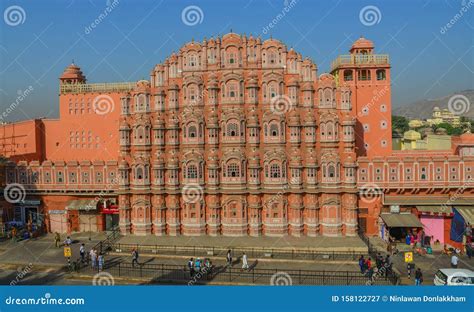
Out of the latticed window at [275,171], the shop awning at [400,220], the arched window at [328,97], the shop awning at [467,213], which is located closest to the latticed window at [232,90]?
the latticed window at [275,171]

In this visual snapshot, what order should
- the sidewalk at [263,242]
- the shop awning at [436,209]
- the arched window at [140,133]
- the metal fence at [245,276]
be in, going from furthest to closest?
the arched window at [140,133]
the shop awning at [436,209]
the sidewalk at [263,242]
the metal fence at [245,276]

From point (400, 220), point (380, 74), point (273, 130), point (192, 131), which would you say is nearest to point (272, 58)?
point (273, 130)

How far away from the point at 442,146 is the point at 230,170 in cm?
3134

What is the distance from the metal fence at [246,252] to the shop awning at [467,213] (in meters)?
9.38

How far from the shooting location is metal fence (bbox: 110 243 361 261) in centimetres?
3169

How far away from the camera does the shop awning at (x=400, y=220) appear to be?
34.4 meters

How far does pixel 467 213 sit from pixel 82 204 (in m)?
33.6

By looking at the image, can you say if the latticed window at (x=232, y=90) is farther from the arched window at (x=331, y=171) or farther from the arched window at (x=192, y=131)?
the arched window at (x=331, y=171)

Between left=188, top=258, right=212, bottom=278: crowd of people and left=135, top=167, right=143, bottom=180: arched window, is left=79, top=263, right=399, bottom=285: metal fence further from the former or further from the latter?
left=135, top=167, right=143, bottom=180: arched window

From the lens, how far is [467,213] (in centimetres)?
3472

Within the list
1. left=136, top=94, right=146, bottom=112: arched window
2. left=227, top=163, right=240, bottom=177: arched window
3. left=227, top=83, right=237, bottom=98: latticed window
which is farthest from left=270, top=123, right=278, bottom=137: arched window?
left=136, top=94, right=146, bottom=112: arched window

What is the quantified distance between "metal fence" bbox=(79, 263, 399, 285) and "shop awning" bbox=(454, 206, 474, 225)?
35.6ft

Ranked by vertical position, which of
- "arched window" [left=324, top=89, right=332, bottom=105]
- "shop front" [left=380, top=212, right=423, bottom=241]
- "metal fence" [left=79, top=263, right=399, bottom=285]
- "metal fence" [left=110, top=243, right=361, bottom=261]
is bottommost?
"metal fence" [left=79, top=263, right=399, bottom=285]

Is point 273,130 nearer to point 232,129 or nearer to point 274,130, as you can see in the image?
point 274,130
